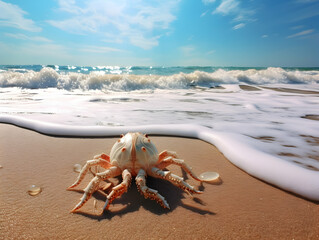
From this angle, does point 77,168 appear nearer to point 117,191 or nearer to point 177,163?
point 117,191

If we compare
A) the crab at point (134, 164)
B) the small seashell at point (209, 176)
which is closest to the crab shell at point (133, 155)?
the crab at point (134, 164)

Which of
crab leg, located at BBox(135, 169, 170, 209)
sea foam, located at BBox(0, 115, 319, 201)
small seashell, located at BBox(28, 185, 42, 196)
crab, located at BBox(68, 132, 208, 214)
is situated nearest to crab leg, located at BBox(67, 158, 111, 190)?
crab, located at BBox(68, 132, 208, 214)

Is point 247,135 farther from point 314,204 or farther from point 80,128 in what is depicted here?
point 80,128

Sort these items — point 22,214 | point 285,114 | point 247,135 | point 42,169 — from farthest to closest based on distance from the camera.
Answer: point 285,114
point 247,135
point 42,169
point 22,214

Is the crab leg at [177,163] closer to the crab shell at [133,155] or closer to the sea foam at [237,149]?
the crab shell at [133,155]

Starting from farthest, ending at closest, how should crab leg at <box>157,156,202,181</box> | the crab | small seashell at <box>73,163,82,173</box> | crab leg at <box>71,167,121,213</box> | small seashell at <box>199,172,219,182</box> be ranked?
small seashell at <box>73,163,82,173</box> → small seashell at <box>199,172,219,182</box> → crab leg at <box>157,156,202,181</box> → the crab → crab leg at <box>71,167,121,213</box>

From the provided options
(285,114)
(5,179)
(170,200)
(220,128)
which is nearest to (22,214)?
(5,179)

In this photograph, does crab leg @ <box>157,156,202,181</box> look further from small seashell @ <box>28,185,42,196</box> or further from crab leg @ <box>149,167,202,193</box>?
small seashell @ <box>28,185,42,196</box>
